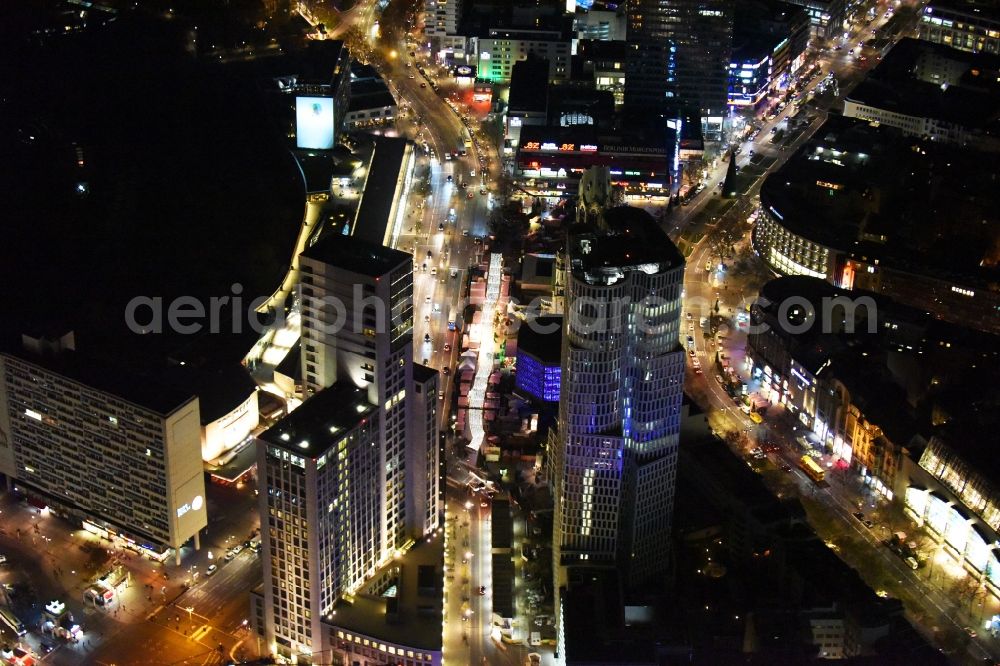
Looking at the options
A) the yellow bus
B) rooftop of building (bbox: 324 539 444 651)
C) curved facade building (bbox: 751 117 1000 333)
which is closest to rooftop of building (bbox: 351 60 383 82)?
curved facade building (bbox: 751 117 1000 333)

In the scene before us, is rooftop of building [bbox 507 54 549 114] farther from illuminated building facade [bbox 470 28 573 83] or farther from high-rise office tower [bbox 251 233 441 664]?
high-rise office tower [bbox 251 233 441 664]

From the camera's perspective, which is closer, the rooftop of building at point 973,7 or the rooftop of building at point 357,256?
the rooftop of building at point 357,256

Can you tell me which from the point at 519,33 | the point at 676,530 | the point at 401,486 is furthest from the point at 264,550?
the point at 519,33

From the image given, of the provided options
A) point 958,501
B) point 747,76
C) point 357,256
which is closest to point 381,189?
point 747,76

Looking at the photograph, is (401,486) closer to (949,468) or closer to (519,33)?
(949,468)

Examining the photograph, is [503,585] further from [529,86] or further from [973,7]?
[973,7]

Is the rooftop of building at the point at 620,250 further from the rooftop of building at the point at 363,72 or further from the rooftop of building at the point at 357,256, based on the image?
the rooftop of building at the point at 363,72

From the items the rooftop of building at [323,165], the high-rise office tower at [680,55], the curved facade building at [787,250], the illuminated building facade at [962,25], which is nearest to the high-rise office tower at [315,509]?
the curved facade building at [787,250]
